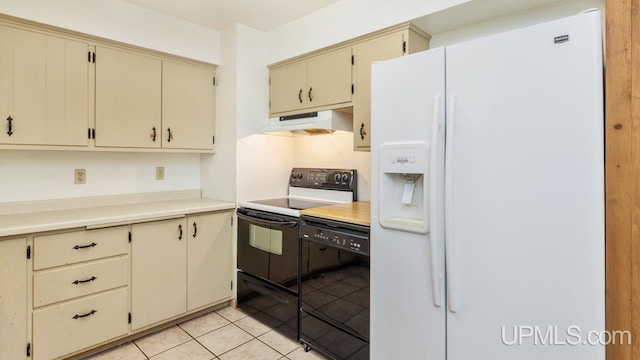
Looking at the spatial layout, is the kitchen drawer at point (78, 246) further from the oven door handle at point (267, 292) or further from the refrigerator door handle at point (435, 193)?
the refrigerator door handle at point (435, 193)

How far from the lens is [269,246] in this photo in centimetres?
245

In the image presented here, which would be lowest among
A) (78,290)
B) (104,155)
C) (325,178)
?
(78,290)

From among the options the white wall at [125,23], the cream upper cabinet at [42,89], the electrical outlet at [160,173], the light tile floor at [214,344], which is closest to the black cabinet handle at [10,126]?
the cream upper cabinet at [42,89]

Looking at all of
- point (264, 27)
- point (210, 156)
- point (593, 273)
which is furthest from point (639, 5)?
point (210, 156)

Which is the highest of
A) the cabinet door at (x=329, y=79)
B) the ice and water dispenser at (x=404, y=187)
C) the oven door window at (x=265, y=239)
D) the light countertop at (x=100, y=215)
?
the cabinet door at (x=329, y=79)

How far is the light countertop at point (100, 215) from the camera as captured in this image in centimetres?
185

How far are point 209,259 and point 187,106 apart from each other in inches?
51.6

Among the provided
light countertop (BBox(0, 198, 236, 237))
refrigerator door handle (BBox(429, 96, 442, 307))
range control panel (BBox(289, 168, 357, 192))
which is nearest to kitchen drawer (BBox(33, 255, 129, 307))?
light countertop (BBox(0, 198, 236, 237))

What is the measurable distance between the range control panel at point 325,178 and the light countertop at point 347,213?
317mm

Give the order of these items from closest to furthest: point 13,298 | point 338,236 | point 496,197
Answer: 1. point 496,197
2. point 13,298
3. point 338,236

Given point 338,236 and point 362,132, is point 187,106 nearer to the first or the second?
point 362,132

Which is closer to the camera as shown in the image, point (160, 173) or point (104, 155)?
point (104, 155)

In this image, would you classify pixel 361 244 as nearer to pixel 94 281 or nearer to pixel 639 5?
pixel 639 5

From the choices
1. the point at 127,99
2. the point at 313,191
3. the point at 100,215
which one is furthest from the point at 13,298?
the point at 313,191
